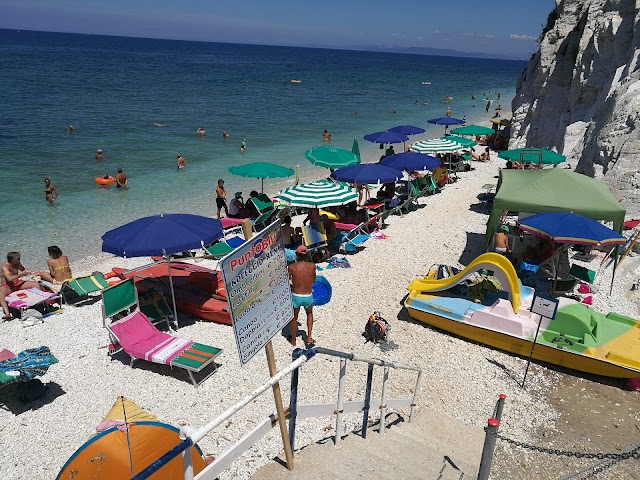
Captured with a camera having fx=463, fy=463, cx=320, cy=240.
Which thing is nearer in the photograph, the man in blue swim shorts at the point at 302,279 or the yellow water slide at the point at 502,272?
the man in blue swim shorts at the point at 302,279

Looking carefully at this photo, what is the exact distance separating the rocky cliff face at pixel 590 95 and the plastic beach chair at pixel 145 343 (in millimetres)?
11973

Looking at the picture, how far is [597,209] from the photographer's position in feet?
32.7

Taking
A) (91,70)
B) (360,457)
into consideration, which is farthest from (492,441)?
(91,70)

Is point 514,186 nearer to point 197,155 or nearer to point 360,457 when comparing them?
point 360,457

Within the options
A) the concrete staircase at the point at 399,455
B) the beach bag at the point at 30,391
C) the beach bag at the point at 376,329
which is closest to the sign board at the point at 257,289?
the concrete staircase at the point at 399,455

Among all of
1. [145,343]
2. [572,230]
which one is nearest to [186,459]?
[145,343]

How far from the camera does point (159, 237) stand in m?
7.70

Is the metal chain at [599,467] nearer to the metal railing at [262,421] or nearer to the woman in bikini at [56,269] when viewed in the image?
the metal railing at [262,421]

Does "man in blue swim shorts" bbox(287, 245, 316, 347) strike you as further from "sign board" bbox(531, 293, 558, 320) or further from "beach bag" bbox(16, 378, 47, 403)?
"beach bag" bbox(16, 378, 47, 403)

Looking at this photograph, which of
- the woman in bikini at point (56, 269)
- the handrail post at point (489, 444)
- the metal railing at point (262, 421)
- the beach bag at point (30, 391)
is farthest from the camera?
the woman in bikini at point (56, 269)

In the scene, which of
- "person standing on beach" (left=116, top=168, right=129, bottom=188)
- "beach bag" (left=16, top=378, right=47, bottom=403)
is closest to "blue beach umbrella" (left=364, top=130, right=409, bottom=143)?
"person standing on beach" (left=116, top=168, right=129, bottom=188)

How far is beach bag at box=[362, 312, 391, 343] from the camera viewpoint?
26.4 ft

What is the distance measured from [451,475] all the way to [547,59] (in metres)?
25.4

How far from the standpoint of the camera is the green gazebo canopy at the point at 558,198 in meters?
9.98
